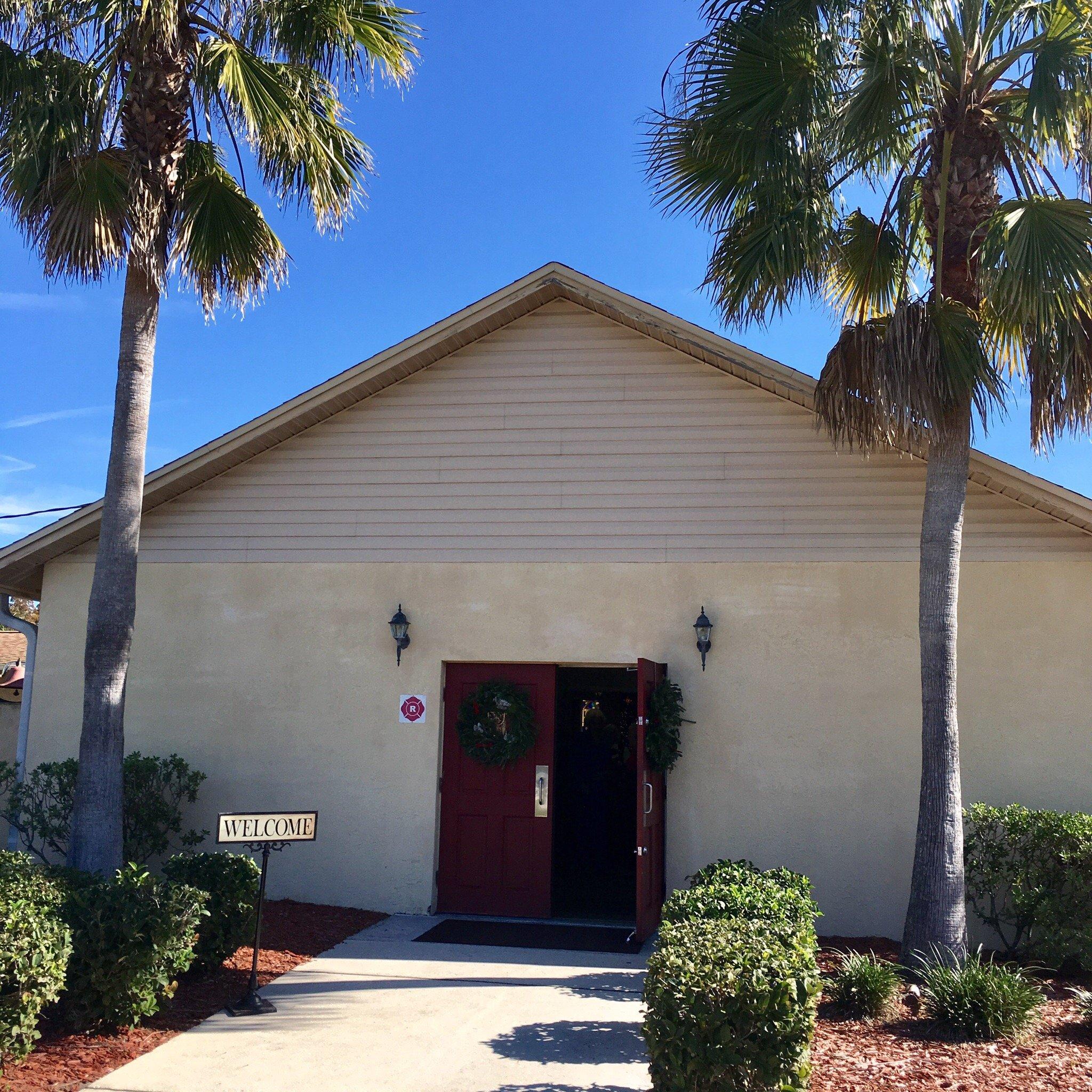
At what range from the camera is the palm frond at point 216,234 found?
28.2ft

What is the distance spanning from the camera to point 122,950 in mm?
5992

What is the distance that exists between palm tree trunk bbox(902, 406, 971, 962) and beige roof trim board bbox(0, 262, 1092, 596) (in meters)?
1.54

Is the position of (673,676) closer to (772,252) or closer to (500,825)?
(500,825)

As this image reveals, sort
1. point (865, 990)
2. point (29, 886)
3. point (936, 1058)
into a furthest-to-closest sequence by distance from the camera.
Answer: point (865, 990), point (29, 886), point (936, 1058)

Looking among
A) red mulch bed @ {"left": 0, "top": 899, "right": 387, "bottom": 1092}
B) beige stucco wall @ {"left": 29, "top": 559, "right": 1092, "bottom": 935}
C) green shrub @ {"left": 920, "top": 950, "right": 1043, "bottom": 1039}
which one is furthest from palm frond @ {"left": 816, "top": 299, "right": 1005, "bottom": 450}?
red mulch bed @ {"left": 0, "top": 899, "right": 387, "bottom": 1092}

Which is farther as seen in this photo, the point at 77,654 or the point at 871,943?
the point at 77,654

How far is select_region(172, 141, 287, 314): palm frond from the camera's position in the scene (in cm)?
859

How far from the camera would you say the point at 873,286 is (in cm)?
909

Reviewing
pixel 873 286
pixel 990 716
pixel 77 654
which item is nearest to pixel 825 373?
pixel 873 286

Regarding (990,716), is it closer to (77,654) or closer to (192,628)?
(192,628)

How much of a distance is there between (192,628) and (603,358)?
199 inches

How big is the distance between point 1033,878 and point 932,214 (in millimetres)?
5363

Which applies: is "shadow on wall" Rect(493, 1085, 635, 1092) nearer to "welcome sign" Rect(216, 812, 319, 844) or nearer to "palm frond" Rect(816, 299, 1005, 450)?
"welcome sign" Rect(216, 812, 319, 844)

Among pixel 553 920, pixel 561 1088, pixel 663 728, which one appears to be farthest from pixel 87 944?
pixel 663 728
